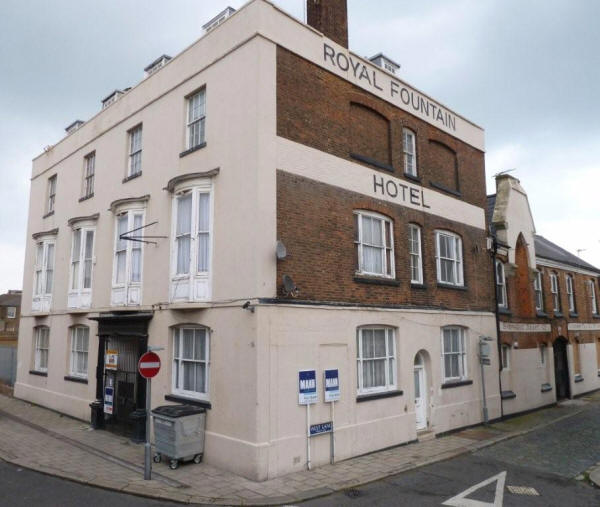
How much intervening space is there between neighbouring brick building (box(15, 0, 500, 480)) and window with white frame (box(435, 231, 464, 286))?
0.08m

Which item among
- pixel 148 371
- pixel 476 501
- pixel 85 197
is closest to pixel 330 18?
pixel 85 197

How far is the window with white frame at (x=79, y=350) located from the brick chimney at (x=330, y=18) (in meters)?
12.2

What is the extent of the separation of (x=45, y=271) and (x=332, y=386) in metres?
13.4

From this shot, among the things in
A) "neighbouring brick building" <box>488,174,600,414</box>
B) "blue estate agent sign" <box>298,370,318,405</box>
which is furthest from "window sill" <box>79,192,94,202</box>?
"neighbouring brick building" <box>488,174,600,414</box>

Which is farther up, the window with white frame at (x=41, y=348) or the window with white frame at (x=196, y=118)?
the window with white frame at (x=196, y=118)

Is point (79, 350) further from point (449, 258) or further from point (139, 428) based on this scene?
point (449, 258)

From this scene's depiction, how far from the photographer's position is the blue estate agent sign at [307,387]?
11125 mm

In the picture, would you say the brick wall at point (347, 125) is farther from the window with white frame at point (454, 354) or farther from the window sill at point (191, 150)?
the window with white frame at point (454, 354)

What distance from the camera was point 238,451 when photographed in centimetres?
1055

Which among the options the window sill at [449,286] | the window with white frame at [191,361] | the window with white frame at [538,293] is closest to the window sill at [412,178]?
the window sill at [449,286]

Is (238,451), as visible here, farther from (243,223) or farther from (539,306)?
(539,306)

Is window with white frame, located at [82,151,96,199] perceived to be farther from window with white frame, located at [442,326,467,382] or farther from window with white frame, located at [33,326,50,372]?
window with white frame, located at [442,326,467,382]

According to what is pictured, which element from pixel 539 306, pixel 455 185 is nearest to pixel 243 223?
pixel 455 185

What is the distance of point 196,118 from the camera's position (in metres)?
13.5
